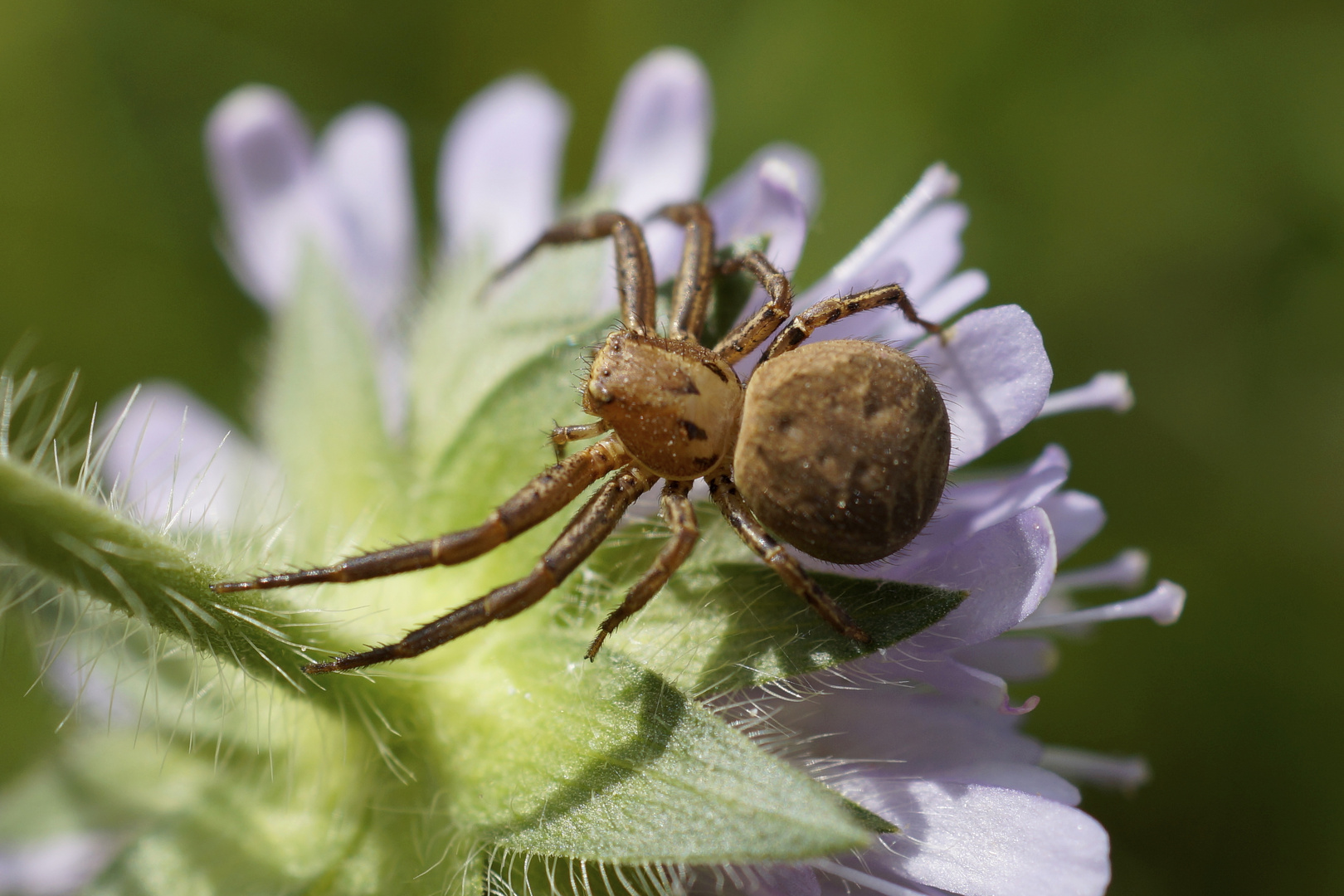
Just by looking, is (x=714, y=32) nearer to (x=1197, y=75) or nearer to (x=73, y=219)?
(x=1197, y=75)

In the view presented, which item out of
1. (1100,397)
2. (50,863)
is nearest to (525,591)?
(1100,397)

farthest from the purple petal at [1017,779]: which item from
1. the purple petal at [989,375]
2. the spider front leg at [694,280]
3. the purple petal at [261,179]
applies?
the purple petal at [261,179]

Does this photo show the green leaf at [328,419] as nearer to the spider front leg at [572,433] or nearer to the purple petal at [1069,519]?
the spider front leg at [572,433]

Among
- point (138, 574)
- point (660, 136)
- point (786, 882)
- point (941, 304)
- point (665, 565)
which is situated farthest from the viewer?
point (660, 136)

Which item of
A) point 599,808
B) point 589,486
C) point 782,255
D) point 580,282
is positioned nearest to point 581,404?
point 589,486

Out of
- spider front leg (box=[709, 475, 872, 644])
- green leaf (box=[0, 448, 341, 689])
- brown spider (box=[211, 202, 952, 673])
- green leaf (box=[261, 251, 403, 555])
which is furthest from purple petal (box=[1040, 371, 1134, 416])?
green leaf (box=[0, 448, 341, 689])

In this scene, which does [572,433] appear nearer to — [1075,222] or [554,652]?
[554,652]
